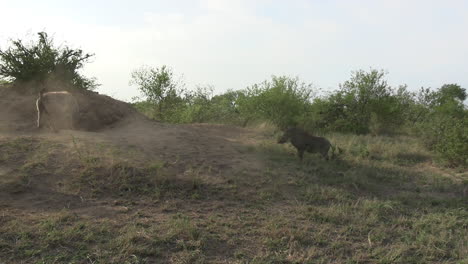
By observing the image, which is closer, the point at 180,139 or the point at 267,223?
the point at 267,223

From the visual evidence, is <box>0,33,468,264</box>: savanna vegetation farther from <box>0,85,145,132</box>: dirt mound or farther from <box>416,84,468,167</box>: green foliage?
<box>0,85,145,132</box>: dirt mound

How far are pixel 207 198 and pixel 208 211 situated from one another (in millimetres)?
454

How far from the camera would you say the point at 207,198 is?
520 centimetres

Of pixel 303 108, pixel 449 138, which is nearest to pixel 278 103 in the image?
pixel 303 108

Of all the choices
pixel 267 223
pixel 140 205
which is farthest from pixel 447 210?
pixel 140 205

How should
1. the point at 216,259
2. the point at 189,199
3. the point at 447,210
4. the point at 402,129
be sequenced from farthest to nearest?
1. the point at 402,129
2. the point at 447,210
3. the point at 189,199
4. the point at 216,259

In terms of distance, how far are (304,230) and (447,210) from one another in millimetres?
2773

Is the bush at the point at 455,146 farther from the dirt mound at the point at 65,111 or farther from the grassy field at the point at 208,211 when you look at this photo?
the dirt mound at the point at 65,111

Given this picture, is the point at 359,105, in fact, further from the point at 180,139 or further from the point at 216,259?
the point at 216,259

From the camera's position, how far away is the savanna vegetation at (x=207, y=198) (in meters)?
3.66

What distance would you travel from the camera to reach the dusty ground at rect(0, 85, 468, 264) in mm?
3641

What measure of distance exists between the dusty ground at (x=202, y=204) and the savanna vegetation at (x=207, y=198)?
21 millimetres

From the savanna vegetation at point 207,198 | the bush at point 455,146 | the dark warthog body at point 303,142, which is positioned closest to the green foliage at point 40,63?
the savanna vegetation at point 207,198

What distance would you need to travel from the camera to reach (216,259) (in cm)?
349
